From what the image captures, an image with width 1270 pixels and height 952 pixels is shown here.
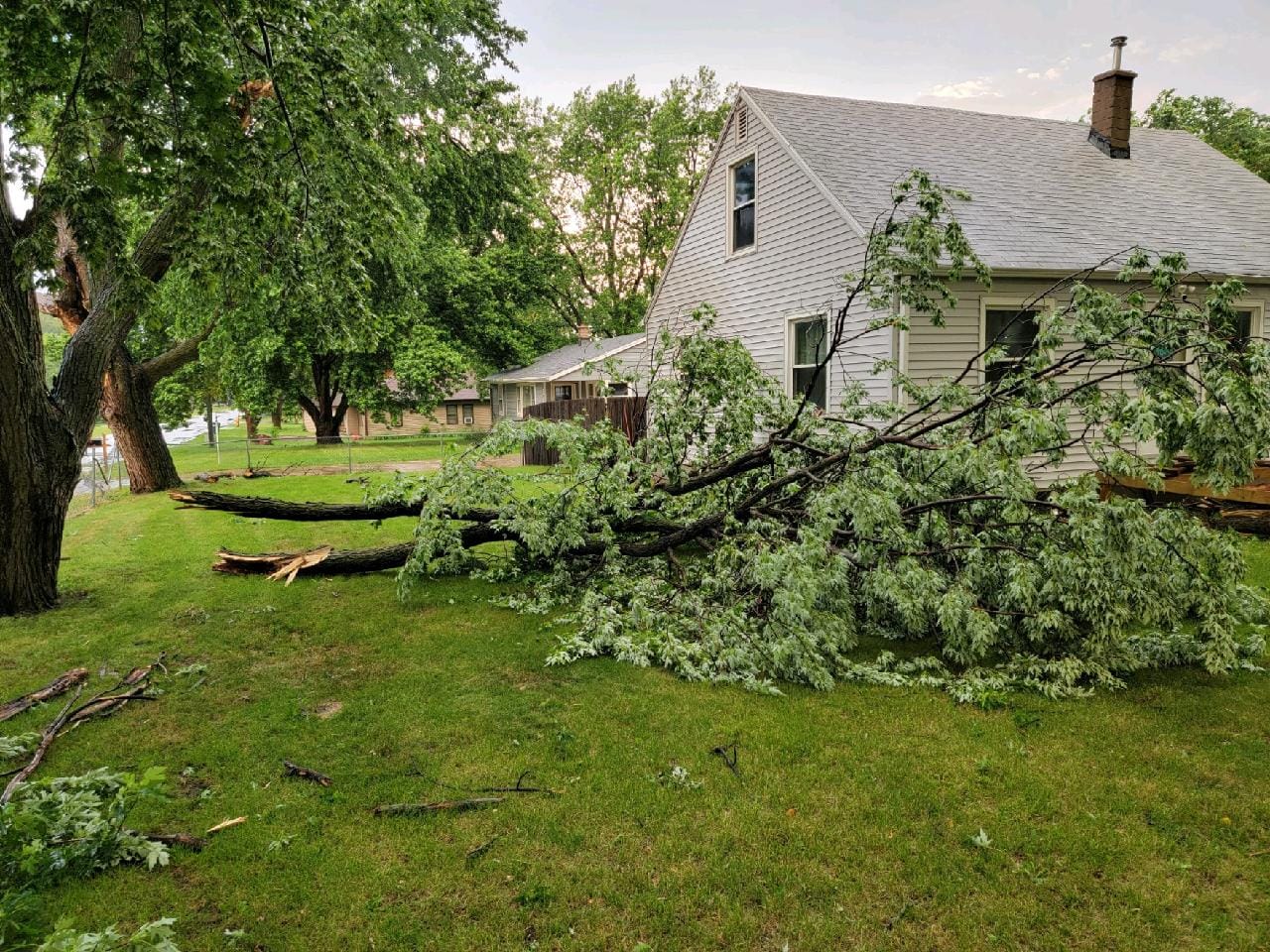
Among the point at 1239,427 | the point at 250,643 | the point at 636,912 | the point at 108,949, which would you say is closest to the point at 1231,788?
the point at 1239,427

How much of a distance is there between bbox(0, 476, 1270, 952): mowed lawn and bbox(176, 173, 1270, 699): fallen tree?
320 millimetres

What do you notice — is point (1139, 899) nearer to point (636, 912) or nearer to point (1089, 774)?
point (1089, 774)

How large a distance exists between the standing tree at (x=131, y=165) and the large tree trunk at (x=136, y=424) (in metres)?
7.44

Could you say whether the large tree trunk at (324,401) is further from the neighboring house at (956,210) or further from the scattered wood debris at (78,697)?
the scattered wood debris at (78,697)

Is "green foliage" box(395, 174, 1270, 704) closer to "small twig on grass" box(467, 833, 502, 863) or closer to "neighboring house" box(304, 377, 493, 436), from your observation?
"small twig on grass" box(467, 833, 502, 863)

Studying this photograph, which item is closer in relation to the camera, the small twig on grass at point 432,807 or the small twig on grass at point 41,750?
the small twig on grass at point 41,750

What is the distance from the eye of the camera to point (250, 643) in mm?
5262

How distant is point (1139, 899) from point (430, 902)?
2.48 metres

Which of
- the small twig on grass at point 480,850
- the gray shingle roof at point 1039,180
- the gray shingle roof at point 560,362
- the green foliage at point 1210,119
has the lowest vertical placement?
the small twig on grass at point 480,850

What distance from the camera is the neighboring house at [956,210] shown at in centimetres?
959

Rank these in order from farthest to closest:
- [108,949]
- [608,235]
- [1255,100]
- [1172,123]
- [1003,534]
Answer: [608,235]
[1172,123]
[1255,100]
[1003,534]
[108,949]

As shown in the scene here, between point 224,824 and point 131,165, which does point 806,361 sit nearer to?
point 131,165

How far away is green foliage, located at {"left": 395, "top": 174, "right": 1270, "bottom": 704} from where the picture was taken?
161 inches

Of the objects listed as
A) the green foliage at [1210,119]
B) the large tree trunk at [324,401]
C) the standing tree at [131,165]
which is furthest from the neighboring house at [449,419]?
the green foliage at [1210,119]
